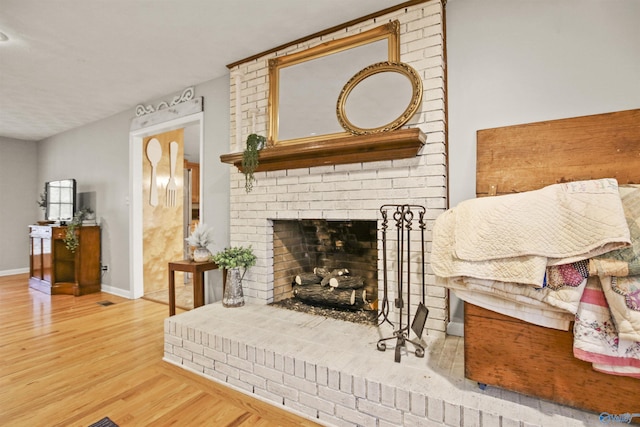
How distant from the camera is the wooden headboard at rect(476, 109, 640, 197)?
1352 mm

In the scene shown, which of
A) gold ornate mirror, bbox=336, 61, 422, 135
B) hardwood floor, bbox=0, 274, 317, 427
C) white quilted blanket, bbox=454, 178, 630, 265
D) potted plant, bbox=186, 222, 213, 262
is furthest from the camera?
potted plant, bbox=186, 222, 213, 262

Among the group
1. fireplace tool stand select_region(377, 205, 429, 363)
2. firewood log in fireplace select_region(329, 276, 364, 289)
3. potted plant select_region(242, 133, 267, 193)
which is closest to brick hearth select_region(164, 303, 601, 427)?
fireplace tool stand select_region(377, 205, 429, 363)

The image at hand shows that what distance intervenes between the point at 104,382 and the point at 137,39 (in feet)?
7.91

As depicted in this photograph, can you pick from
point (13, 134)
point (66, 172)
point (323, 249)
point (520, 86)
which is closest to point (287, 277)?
point (323, 249)

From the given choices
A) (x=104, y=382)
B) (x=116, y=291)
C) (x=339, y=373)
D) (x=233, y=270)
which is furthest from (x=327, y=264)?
(x=116, y=291)

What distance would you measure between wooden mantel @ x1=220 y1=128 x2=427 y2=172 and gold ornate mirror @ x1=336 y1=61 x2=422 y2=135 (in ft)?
0.48

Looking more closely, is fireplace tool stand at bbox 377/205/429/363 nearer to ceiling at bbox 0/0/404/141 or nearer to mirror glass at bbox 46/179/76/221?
ceiling at bbox 0/0/404/141

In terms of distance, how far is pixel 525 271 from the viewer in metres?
1.20

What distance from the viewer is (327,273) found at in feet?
8.79

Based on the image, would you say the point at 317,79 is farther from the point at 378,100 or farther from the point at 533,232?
the point at 533,232

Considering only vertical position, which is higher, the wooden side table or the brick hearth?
the wooden side table

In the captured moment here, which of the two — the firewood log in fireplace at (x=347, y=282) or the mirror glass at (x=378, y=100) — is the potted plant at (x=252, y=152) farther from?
the firewood log in fireplace at (x=347, y=282)

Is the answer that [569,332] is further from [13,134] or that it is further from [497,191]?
[13,134]

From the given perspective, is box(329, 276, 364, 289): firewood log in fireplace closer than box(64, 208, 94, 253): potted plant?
Yes
